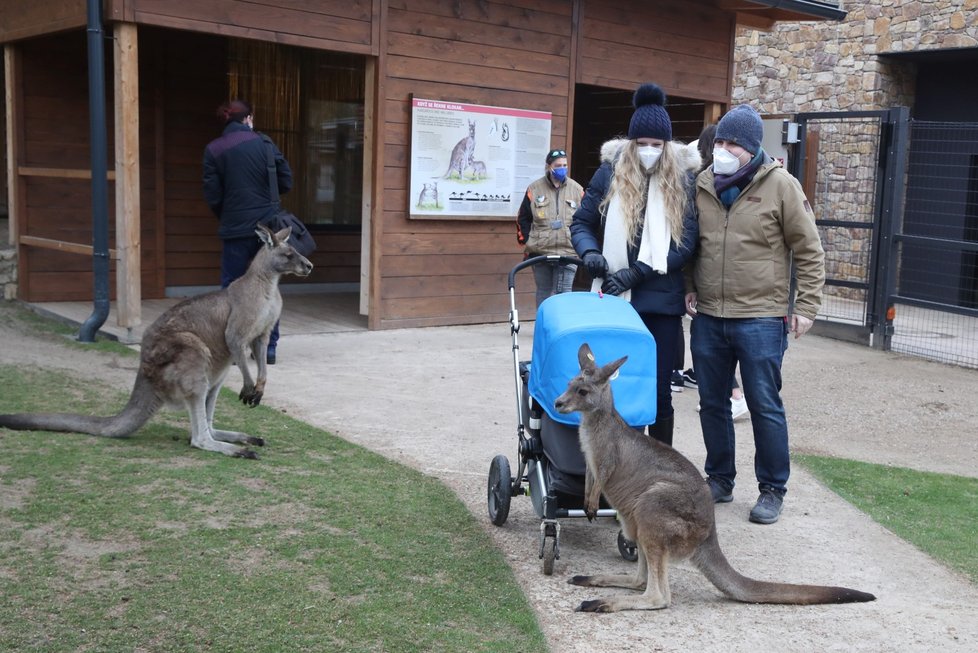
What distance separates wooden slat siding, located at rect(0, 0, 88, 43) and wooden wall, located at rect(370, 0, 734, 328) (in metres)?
2.73

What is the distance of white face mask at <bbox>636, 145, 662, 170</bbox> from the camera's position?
488cm

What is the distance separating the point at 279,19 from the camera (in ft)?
29.3

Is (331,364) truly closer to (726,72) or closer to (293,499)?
(293,499)

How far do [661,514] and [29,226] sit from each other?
27.1 feet

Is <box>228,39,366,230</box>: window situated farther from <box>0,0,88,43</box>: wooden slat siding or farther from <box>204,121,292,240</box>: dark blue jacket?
<box>204,121,292,240</box>: dark blue jacket

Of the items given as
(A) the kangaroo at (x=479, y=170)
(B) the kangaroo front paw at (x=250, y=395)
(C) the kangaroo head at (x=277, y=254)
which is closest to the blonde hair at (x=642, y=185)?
(C) the kangaroo head at (x=277, y=254)

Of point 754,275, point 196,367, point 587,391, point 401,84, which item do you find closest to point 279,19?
point 401,84

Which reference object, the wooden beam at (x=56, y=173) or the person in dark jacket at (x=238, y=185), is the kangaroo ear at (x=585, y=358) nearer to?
the person in dark jacket at (x=238, y=185)

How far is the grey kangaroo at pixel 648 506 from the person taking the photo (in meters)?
3.98

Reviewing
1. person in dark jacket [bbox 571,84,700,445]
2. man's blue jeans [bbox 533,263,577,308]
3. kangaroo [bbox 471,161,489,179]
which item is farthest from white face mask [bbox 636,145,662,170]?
kangaroo [bbox 471,161,489,179]

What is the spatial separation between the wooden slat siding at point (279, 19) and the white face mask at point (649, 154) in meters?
4.96

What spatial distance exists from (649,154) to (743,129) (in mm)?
501

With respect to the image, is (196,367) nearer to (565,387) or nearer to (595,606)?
(565,387)

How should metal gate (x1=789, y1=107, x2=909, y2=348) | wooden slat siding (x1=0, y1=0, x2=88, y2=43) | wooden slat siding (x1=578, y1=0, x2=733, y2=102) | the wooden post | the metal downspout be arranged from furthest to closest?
wooden slat siding (x1=578, y1=0, x2=733, y2=102)
metal gate (x1=789, y1=107, x2=909, y2=348)
wooden slat siding (x1=0, y1=0, x2=88, y2=43)
the wooden post
the metal downspout
